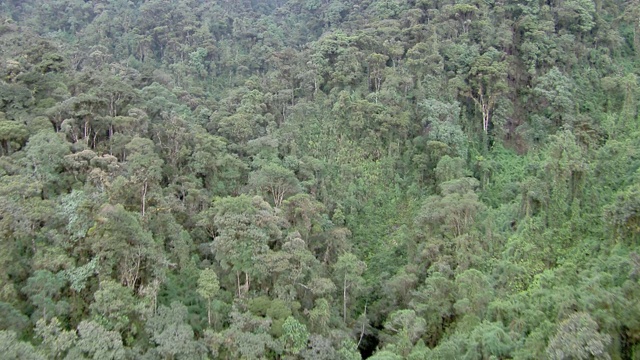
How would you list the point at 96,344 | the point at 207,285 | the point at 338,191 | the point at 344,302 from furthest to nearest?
the point at 338,191, the point at 344,302, the point at 207,285, the point at 96,344

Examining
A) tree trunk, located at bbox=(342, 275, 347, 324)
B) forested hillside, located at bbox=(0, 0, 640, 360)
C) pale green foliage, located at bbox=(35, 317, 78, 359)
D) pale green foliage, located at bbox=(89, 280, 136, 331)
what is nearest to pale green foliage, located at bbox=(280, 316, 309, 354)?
forested hillside, located at bbox=(0, 0, 640, 360)

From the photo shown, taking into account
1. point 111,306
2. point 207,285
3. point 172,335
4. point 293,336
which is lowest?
point 293,336

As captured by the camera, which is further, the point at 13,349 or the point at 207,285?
the point at 207,285

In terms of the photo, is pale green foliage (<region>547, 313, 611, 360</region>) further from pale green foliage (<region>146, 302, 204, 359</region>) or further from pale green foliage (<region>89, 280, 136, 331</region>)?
pale green foliage (<region>89, 280, 136, 331</region>)

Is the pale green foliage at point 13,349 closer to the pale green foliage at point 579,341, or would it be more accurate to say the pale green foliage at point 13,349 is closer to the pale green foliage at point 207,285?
the pale green foliage at point 207,285

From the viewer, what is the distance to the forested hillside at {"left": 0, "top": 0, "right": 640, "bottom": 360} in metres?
14.4

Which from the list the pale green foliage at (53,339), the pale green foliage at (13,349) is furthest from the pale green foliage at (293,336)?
the pale green foliage at (13,349)

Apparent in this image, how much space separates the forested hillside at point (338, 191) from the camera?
1443cm

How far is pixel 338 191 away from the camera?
2486 cm

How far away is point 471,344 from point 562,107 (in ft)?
55.6

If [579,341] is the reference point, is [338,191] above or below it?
below

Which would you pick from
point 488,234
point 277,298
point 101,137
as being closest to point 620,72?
point 488,234

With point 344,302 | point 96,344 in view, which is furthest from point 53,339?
point 344,302

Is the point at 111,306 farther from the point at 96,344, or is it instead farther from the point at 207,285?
the point at 207,285
